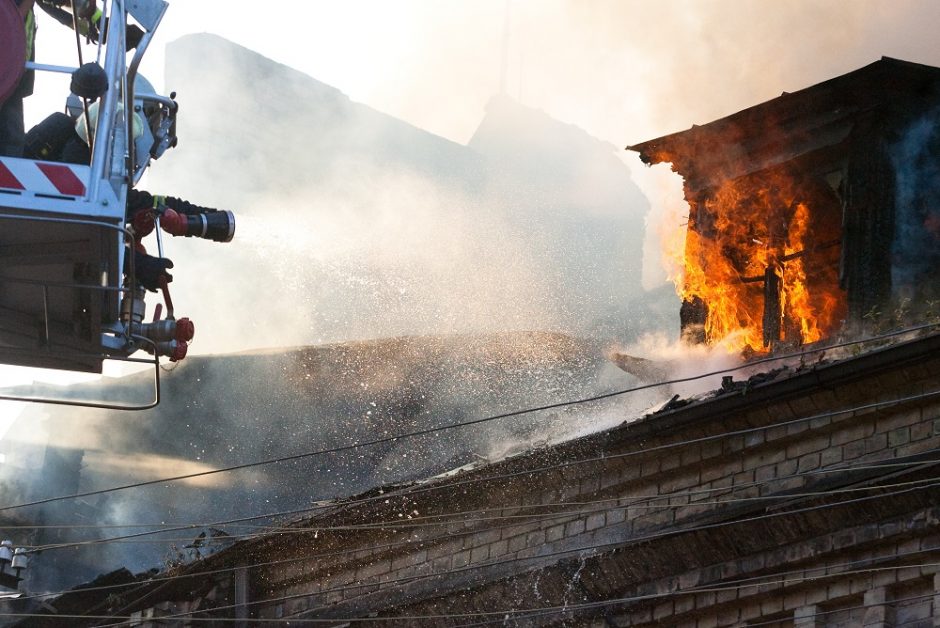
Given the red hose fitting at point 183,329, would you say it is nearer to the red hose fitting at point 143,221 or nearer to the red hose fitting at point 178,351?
the red hose fitting at point 178,351

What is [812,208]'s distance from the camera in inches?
590

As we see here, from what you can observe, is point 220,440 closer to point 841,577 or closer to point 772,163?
point 772,163

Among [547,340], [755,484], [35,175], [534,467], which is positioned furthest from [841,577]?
[547,340]

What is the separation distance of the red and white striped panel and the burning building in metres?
8.48

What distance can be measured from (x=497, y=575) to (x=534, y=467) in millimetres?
1054

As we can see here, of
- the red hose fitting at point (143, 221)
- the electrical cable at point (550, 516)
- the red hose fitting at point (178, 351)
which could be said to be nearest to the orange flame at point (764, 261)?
the electrical cable at point (550, 516)

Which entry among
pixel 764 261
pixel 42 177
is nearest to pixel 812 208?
pixel 764 261

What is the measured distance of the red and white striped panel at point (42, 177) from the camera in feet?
25.5

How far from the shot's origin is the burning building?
13922 mm

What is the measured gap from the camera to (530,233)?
4175 centimetres

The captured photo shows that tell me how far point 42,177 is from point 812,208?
9.57 meters

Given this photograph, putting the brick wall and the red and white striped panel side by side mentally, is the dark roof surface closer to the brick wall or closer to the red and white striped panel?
the brick wall

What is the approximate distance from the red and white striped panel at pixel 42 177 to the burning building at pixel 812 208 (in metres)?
8.48

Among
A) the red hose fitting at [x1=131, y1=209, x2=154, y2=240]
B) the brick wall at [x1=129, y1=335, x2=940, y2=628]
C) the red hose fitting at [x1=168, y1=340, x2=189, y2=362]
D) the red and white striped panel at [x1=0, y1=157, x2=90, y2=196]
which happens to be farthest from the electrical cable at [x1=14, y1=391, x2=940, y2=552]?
the red and white striped panel at [x1=0, y1=157, x2=90, y2=196]
